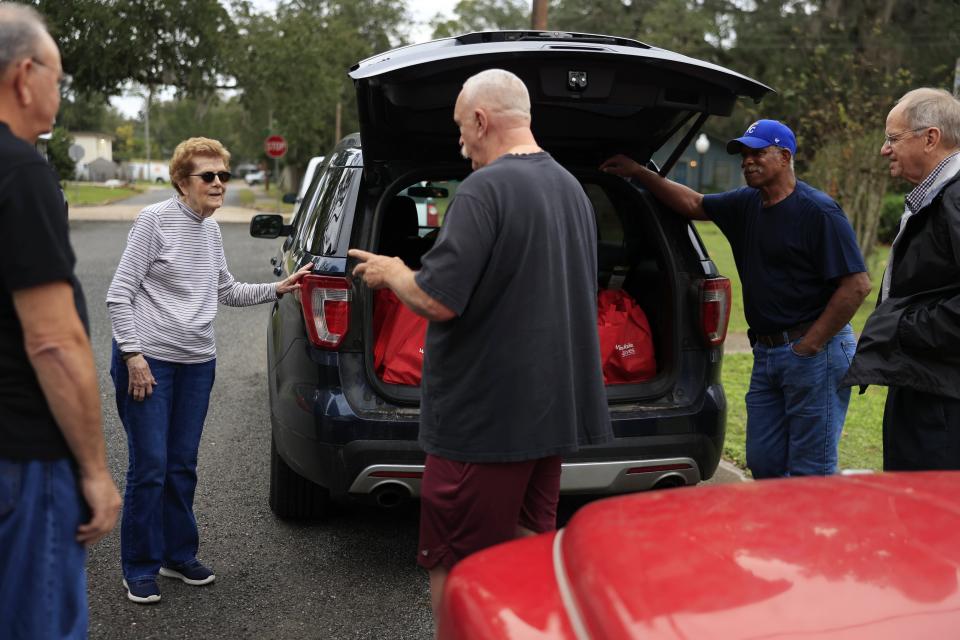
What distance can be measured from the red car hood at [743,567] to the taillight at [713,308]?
182 centimetres

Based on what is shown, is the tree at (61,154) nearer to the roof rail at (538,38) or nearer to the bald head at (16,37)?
the roof rail at (538,38)

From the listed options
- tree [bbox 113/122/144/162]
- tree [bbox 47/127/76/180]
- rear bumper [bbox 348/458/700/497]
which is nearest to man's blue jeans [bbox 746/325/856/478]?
rear bumper [bbox 348/458/700/497]

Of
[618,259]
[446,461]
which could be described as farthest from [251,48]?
[446,461]

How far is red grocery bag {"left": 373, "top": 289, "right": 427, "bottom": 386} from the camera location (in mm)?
4004

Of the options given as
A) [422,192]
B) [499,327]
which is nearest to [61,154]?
[422,192]

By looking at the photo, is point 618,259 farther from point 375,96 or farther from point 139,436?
point 139,436

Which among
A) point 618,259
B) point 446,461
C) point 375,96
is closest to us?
point 446,461

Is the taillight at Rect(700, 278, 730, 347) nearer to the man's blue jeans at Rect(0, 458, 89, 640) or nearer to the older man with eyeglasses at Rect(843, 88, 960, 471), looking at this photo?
the older man with eyeglasses at Rect(843, 88, 960, 471)

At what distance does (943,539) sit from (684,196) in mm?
2514

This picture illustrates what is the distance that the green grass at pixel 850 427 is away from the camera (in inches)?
234

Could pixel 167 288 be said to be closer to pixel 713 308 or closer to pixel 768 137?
pixel 713 308

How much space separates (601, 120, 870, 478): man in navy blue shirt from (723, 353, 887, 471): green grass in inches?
52.7

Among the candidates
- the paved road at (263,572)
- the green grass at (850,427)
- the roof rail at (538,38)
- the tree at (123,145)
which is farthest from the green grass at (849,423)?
the tree at (123,145)

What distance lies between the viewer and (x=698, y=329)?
4.14 m
